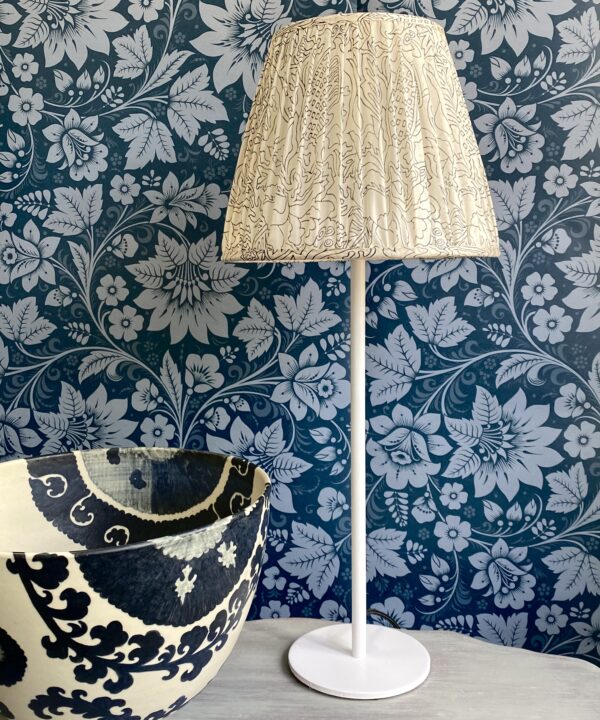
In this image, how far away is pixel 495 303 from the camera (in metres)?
1.06

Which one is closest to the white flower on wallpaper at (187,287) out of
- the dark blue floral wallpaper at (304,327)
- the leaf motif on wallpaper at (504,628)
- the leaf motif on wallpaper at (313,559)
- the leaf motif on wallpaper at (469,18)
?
the dark blue floral wallpaper at (304,327)

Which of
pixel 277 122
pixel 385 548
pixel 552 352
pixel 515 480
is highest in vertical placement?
pixel 277 122

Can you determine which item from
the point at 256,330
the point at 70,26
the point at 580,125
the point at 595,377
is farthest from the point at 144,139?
the point at 595,377

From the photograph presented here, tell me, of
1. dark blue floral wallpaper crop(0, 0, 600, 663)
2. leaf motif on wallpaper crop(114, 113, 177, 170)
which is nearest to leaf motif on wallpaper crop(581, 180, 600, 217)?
dark blue floral wallpaper crop(0, 0, 600, 663)

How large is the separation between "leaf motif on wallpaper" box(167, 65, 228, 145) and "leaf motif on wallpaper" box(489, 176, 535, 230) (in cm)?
39

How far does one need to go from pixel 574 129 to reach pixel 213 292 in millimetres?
529

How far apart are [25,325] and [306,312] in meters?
0.41

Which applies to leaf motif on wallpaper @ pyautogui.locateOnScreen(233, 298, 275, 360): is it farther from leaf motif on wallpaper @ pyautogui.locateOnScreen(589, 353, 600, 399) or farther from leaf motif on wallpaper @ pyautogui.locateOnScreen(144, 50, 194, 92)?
leaf motif on wallpaper @ pyautogui.locateOnScreen(589, 353, 600, 399)

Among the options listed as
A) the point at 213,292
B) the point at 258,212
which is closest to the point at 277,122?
the point at 258,212

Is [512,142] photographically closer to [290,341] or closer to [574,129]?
[574,129]

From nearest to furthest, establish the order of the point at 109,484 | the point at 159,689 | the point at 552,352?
Answer: the point at 159,689 → the point at 109,484 → the point at 552,352

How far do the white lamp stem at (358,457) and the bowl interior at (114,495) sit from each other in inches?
5.2

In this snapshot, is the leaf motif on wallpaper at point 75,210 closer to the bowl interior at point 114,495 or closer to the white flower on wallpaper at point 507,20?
the bowl interior at point 114,495

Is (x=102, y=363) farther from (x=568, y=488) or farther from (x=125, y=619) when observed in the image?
(x=568, y=488)
